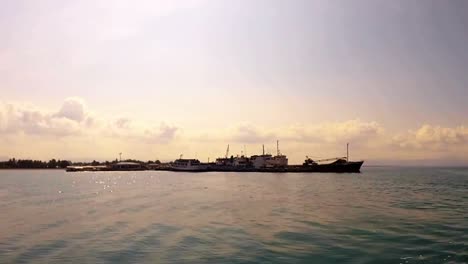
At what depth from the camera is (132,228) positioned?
98.6 feet

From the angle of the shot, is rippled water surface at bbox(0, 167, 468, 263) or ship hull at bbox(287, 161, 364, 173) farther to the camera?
ship hull at bbox(287, 161, 364, 173)

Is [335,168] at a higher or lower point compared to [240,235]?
higher

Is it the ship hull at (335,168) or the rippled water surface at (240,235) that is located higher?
the ship hull at (335,168)

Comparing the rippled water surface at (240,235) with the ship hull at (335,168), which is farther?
the ship hull at (335,168)

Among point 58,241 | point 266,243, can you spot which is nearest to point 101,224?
point 58,241

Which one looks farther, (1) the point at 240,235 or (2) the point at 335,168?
(2) the point at 335,168

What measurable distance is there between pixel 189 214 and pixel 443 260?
25.1m

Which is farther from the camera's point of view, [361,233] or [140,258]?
[361,233]

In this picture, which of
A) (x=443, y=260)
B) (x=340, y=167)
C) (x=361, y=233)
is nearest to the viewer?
(x=443, y=260)

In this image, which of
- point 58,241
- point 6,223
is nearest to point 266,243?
point 58,241

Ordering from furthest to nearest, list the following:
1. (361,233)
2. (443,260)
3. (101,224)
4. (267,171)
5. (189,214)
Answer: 1. (267,171)
2. (189,214)
3. (101,224)
4. (361,233)
5. (443,260)

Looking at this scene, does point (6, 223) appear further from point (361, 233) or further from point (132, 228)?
point (361, 233)

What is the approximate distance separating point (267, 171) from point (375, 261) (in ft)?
523

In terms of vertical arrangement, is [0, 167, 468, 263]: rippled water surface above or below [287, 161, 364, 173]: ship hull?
below
